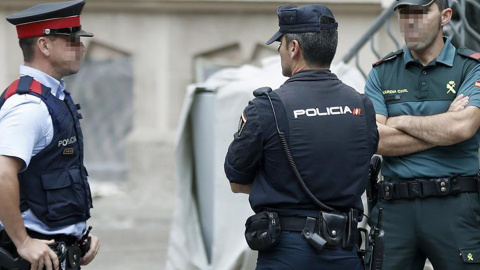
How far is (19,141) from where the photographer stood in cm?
367

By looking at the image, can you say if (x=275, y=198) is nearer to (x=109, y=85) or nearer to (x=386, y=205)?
(x=386, y=205)

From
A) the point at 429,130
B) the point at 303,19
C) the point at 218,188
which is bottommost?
the point at 218,188

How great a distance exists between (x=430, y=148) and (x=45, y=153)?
6.17 ft

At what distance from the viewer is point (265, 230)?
12.0ft

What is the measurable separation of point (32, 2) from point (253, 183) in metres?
6.90

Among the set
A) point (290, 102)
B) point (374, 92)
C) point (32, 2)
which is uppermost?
point (290, 102)

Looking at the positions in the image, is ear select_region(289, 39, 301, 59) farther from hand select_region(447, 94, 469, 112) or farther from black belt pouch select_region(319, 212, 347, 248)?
hand select_region(447, 94, 469, 112)

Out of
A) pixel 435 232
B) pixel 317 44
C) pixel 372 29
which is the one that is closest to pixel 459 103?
pixel 435 232

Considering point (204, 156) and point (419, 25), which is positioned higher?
point (419, 25)

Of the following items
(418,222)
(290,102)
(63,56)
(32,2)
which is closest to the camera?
(290,102)

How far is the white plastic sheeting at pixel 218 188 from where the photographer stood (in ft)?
18.7

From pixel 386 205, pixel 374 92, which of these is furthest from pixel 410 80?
pixel 386 205

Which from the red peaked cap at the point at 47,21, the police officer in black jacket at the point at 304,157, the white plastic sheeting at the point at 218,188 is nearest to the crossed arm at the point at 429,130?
the police officer in black jacket at the point at 304,157

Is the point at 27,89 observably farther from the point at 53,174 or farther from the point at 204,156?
the point at 204,156
